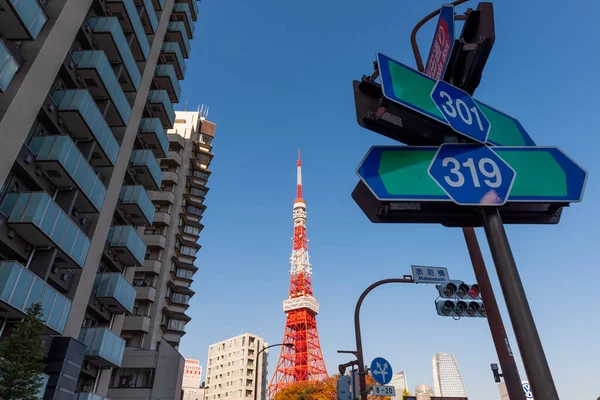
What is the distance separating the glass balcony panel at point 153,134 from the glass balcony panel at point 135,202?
473cm

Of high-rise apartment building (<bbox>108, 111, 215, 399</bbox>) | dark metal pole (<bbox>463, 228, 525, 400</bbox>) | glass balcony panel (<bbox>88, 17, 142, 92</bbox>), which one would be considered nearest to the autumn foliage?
high-rise apartment building (<bbox>108, 111, 215, 399</bbox>)

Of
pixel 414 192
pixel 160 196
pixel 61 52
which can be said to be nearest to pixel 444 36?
pixel 414 192

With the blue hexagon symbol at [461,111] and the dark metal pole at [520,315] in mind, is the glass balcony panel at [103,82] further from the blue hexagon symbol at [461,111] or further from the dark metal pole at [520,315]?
the dark metal pole at [520,315]

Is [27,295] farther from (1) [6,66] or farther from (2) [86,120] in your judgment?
(2) [86,120]

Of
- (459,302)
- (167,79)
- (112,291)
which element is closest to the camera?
(459,302)

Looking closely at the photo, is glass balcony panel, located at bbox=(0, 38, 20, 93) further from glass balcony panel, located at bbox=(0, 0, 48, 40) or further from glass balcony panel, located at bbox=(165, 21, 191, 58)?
glass balcony panel, located at bbox=(165, 21, 191, 58)

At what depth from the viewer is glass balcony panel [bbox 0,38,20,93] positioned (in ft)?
50.5

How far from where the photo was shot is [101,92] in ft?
78.3

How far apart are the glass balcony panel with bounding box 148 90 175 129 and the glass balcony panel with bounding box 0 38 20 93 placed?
15.8 m

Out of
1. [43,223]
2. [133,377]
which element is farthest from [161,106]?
[133,377]

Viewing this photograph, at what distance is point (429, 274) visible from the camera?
1085 centimetres

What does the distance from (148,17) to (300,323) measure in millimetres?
70414

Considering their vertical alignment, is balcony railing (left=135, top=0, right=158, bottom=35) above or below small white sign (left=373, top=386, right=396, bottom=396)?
above

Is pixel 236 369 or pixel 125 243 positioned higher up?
pixel 236 369
